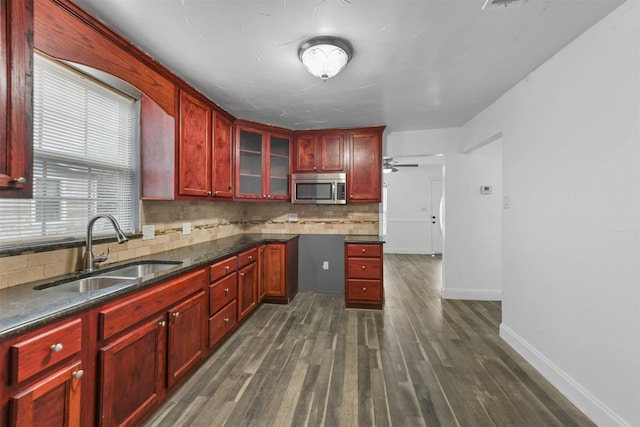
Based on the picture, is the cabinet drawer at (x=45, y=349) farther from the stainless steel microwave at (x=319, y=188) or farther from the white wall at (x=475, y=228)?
the white wall at (x=475, y=228)

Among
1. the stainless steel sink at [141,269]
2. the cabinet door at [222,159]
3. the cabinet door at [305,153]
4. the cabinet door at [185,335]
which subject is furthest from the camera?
the cabinet door at [305,153]

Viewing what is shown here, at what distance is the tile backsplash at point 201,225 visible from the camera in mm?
1501

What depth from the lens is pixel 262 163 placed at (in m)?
3.68

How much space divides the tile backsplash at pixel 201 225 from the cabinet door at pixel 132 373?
641 millimetres

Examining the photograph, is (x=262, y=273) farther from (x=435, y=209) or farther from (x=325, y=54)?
(x=435, y=209)

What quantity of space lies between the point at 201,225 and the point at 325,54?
2303mm

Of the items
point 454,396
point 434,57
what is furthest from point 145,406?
point 434,57

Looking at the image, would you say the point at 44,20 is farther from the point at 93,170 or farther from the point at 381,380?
the point at 381,380

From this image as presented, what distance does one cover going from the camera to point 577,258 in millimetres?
1847

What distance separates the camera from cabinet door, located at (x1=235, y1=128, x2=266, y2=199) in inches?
135

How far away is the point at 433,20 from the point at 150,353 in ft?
8.37

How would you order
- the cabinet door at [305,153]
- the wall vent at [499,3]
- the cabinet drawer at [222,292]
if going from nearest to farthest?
the wall vent at [499,3], the cabinet drawer at [222,292], the cabinet door at [305,153]

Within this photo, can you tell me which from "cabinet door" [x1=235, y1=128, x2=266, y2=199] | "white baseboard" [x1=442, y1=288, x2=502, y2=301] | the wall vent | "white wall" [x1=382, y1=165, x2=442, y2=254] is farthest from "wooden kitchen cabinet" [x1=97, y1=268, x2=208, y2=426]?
"white wall" [x1=382, y1=165, x2=442, y2=254]

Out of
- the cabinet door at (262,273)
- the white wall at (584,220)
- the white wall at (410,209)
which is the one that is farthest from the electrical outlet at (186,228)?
the white wall at (410,209)
